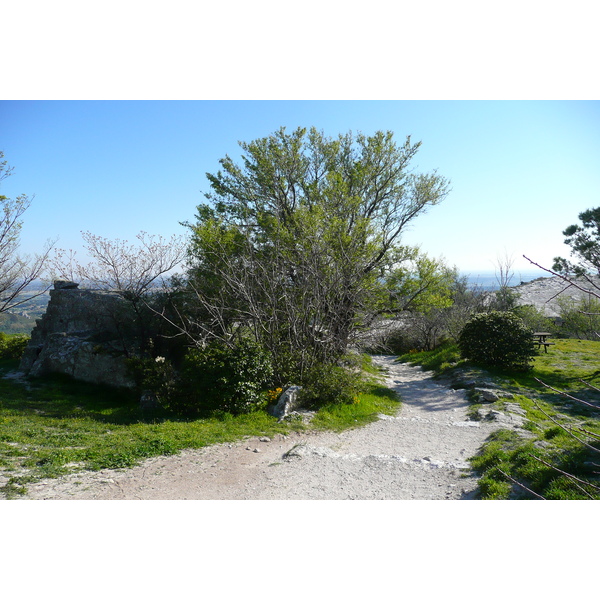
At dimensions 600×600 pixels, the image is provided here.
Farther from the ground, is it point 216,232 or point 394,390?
point 216,232

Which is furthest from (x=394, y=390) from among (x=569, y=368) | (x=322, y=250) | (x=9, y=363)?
(x=9, y=363)

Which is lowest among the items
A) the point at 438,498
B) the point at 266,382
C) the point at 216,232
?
the point at 438,498

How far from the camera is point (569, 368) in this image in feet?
39.4

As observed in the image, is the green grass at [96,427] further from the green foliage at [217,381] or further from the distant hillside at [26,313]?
the distant hillside at [26,313]

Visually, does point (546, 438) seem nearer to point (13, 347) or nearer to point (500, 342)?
point (500, 342)

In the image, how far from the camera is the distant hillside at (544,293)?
862 inches

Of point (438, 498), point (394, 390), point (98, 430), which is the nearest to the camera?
point (438, 498)

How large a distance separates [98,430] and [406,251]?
34.2 feet

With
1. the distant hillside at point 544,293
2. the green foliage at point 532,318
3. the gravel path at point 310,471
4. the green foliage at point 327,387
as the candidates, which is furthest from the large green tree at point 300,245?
the distant hillside at point 544,293

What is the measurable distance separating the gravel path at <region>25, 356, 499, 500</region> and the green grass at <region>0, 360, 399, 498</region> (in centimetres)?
26

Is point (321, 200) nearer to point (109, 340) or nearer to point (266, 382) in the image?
point (266, 382)

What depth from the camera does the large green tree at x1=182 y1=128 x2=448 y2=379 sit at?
928 cm

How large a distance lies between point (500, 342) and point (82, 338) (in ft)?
40.4

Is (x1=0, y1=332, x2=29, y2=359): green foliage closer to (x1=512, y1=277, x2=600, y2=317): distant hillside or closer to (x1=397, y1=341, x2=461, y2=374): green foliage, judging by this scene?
(x1=397, y1=341, x2=461, y2=374): green foliage
